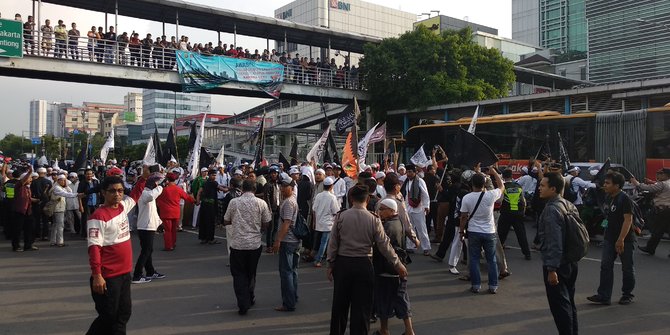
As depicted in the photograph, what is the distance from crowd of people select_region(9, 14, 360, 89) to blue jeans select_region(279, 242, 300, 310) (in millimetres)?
21954

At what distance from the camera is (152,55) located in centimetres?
2748

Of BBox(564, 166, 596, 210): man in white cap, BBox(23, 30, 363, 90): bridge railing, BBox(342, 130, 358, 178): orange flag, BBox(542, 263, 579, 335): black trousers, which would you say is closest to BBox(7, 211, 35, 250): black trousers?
BBox(342, 130, 358, 178): orange flag

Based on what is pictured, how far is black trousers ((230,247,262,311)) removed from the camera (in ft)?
22.1

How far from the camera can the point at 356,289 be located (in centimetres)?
529

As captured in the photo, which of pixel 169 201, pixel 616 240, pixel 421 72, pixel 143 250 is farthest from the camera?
pixel 421 72

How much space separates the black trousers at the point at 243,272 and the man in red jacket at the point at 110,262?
1821mm

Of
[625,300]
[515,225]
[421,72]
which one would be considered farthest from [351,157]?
[421,72]

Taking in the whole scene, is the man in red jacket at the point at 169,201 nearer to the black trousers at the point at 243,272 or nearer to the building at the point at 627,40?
the black trousers at the point at 243,272

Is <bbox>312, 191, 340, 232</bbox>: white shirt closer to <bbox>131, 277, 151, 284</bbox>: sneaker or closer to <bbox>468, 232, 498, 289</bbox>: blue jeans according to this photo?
<bbox>468, 232, 498, 289</bbox>: blue jeans

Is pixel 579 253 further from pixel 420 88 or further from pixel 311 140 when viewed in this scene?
pixel 311 140

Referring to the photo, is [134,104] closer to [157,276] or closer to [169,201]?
[169,201]

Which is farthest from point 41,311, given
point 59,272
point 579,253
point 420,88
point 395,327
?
point 420,88

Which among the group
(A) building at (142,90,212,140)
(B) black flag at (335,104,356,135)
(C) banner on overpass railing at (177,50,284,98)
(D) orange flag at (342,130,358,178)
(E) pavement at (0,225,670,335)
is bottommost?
(E) pavement at (0,225,670,335)

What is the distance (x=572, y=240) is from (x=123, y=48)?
26.1 m
